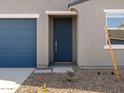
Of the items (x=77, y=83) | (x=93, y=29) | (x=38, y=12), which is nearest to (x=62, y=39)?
(x=38, y=12)

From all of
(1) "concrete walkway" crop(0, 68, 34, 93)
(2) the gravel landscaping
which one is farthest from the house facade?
(1) "concrete walkway" crop(0, 68, 34, 93)

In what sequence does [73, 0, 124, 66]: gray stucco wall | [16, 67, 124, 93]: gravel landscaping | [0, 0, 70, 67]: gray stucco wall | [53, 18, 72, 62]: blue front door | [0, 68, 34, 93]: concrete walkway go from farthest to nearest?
[53, 18, 72, 62]: blue front door
[0, 0, 70, 67]: gray stucco wall
[73, 0, 124, 66]: gray stucco wall
[0, 68, 34, 93]: concrete walkway
[16, 67, 124, 93]: gravel landscaping

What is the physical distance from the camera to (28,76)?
46.6 feet

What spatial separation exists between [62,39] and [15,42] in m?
3.33

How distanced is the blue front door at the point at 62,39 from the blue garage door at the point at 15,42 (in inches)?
87.8

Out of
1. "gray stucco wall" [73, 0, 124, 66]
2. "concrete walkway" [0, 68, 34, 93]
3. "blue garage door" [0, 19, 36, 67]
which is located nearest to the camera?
"concrete walkway" [0, 68, 34, 93]

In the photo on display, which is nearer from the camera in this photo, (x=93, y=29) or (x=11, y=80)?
(x=11, y=80)

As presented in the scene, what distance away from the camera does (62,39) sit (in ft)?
65.0

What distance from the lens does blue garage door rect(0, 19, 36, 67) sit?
58.7 ft

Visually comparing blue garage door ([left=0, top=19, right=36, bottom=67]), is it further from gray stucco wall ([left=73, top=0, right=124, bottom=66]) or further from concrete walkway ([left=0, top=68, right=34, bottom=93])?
gray stucco wall ([left=73, top=0, right=124, bottom=66])

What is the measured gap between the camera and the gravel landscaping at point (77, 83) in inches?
431

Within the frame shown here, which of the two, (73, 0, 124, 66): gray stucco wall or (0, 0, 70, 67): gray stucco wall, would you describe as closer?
(73, 0, 124, 66): gray stucco wall

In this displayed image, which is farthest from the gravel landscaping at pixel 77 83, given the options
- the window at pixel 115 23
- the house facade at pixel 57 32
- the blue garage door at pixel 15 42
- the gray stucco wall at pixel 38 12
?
the blue garage door at pixel 15 42

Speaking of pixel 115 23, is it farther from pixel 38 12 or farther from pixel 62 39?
pixel 38 12
